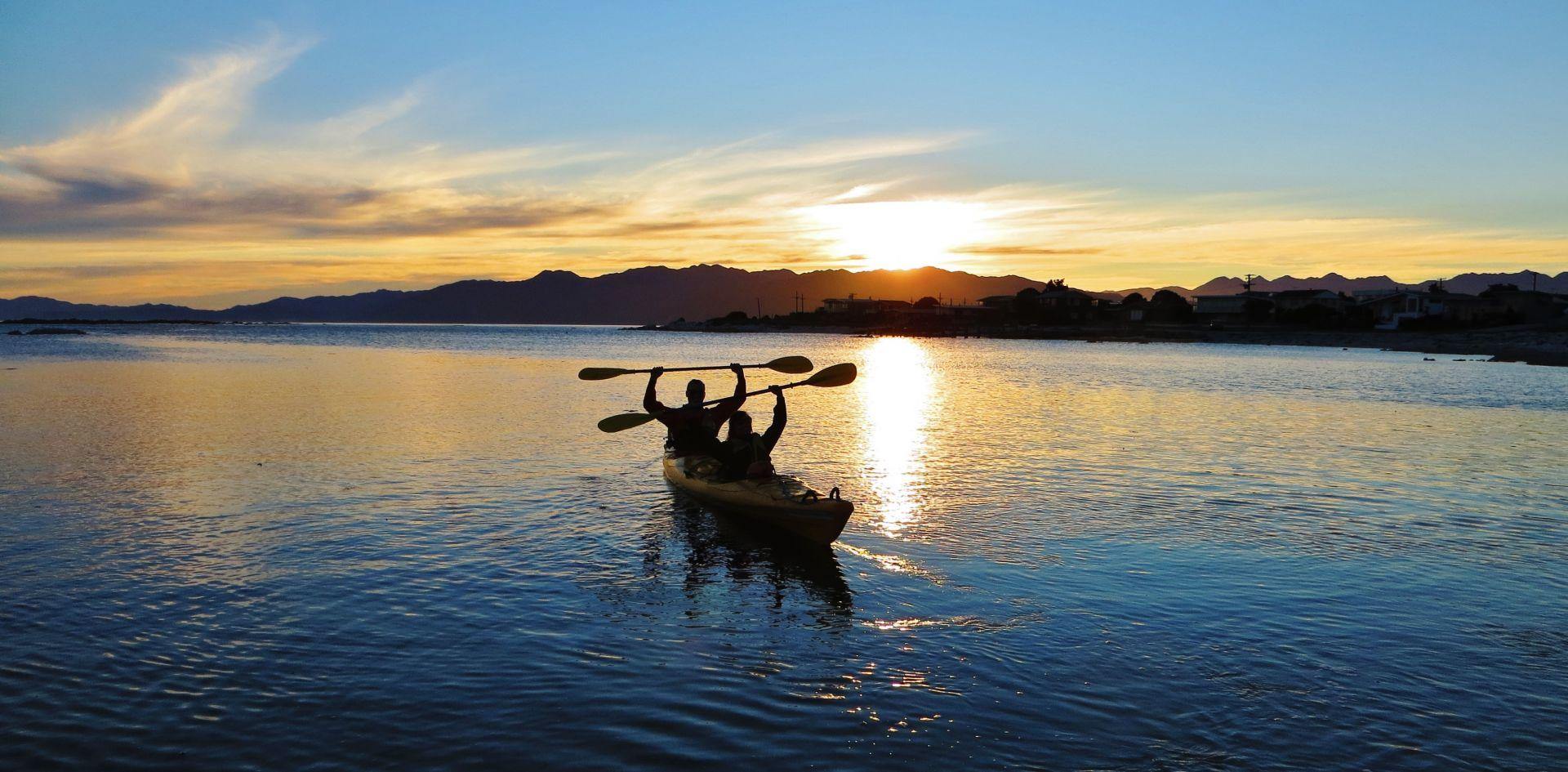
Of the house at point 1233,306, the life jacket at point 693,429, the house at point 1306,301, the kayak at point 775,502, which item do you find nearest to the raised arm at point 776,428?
the kayak at point 775,502

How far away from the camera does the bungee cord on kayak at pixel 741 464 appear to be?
14031 millimetres

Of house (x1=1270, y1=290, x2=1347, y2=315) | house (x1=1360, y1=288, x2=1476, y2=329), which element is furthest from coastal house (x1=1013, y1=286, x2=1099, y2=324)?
house (x1=1360, y1=288, x2=1476, y2=329)

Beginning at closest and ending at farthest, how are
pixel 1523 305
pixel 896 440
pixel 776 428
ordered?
pixel 776 428 → pixel 896 440 → pixel 1523 305

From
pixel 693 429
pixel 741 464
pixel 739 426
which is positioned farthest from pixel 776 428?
pixel 693 429

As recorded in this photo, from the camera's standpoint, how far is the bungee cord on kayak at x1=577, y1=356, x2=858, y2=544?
1403cm

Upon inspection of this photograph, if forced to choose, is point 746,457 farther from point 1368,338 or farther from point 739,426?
point 1368,338

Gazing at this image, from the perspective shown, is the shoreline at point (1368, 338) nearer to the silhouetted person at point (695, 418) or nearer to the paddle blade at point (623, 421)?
the silhouetted person at point (695, 418)

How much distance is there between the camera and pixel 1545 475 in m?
21.3

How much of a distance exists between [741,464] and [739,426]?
0.90m

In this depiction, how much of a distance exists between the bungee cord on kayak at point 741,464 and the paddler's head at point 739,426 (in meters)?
0.01

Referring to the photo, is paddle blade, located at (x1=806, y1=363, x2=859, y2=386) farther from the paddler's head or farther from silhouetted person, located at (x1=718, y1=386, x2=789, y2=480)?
the paddler's head

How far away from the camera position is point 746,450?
1647 centimetres

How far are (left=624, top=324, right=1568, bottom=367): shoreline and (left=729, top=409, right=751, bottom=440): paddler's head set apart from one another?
239ft

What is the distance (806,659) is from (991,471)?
42.8ft
